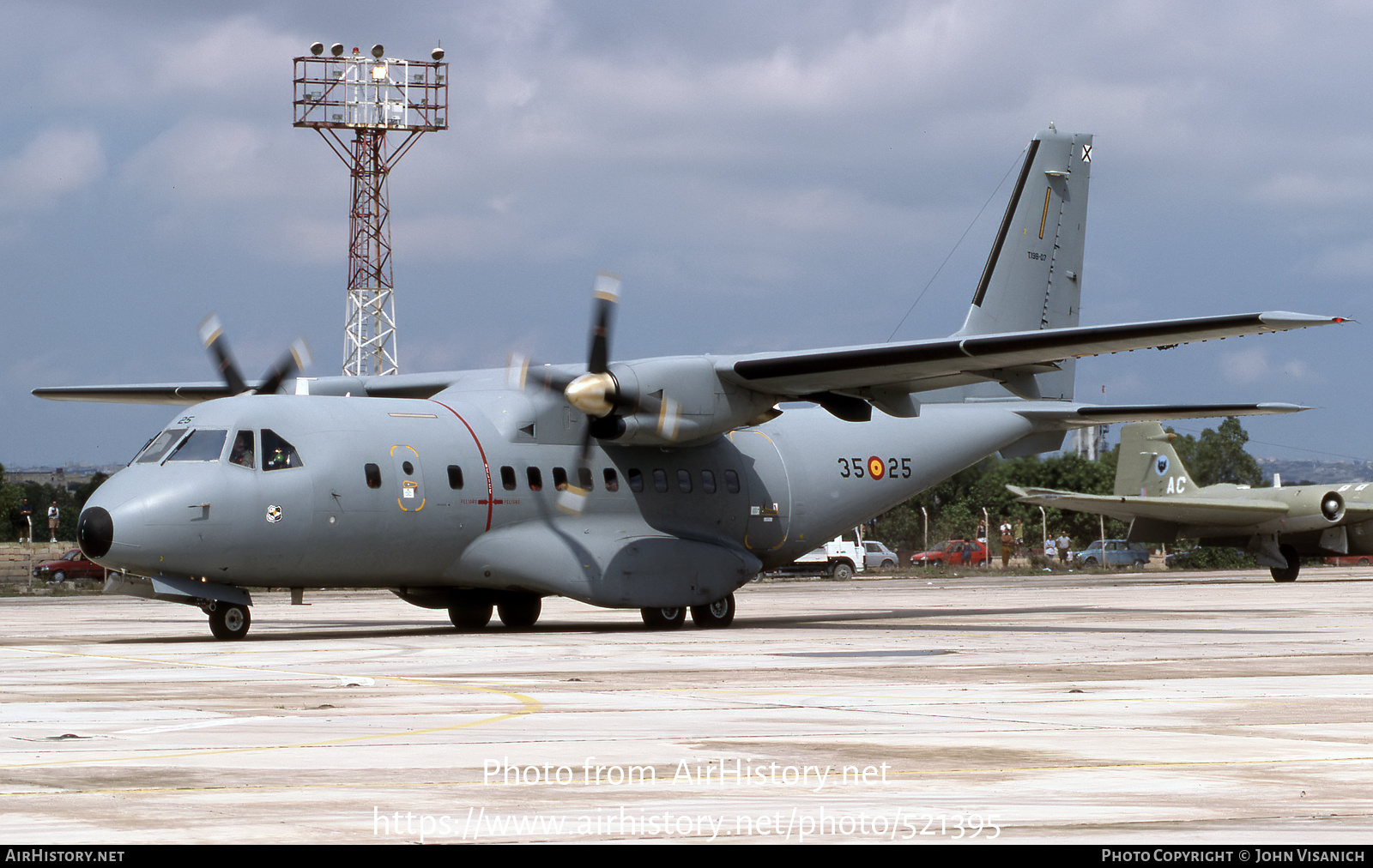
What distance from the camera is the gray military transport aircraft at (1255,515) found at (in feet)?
150

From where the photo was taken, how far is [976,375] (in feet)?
77.5

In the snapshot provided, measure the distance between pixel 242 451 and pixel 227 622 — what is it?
7.54 feet

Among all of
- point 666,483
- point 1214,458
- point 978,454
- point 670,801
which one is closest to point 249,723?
point 670,801

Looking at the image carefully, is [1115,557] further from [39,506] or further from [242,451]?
[39,506]

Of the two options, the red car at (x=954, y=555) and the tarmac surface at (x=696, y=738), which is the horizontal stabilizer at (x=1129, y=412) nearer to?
the tarmac surface at (x=696, y=738)

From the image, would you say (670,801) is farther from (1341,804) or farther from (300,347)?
(300,347)

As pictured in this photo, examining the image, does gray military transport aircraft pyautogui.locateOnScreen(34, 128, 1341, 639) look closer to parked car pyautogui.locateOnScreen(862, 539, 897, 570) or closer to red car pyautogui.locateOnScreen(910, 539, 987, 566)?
parked car pyautogui.locateOnScreen(862, 539, 897, 570)

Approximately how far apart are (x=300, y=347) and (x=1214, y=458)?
328 ft

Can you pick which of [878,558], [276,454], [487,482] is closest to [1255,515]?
[878,558]

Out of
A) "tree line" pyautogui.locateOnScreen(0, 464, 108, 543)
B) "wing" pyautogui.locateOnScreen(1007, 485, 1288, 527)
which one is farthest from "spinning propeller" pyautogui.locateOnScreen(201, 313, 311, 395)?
"tree line" pyautogui.locateOnScreen(0, 464, 108, 543)

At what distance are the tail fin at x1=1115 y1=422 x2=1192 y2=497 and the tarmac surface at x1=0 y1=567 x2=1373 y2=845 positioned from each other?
27.2 metres

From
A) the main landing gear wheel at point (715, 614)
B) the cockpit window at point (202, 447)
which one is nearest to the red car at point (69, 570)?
the main landing gear wheel at point (715, 614)

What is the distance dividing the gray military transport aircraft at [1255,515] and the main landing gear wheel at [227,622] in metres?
28.6

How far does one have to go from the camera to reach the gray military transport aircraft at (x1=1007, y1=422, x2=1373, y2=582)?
45688 millimetres
